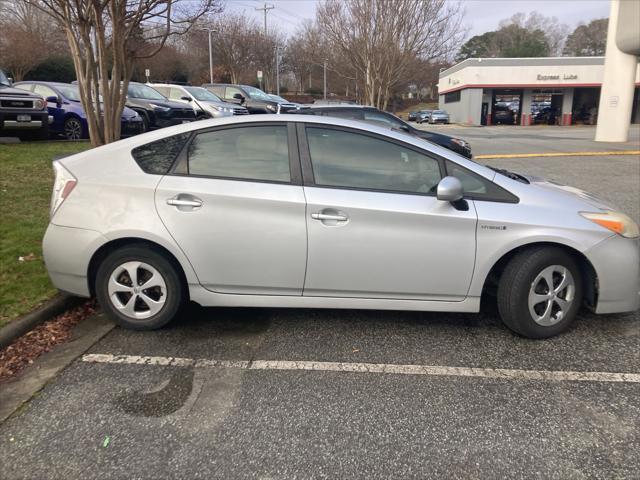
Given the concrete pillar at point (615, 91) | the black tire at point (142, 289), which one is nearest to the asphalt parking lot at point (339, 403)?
the black tire at point (142, 289)

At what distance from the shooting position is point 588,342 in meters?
3.71

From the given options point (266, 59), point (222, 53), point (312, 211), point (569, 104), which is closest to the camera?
point (312, 211)

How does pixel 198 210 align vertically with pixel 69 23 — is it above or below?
below

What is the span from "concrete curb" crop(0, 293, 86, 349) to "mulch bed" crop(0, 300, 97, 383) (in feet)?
0.11

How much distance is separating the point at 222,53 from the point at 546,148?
37246 millimetres

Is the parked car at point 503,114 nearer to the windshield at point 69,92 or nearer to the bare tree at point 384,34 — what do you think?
the bare tree at point 384,34

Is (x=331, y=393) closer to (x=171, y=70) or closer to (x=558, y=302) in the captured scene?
(x=558, y=302)

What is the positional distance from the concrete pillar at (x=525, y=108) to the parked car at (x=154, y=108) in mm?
36355

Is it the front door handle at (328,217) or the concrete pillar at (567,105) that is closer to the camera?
the front door handle at (328,217)

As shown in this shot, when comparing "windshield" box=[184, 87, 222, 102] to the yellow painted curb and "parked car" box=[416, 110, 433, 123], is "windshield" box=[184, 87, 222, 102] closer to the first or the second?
the yellow painted curb

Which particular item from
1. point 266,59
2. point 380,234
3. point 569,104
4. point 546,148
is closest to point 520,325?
point 380,234

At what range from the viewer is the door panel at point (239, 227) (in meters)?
3.56

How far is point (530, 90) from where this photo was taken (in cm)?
4328

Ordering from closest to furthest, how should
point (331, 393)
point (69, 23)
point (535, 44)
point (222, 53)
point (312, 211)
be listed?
1. point (331, 393)
2. point (312, 211)
3. point (69, 23)
4. point (222, 53)
5. point (535, 44)
